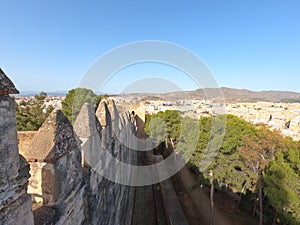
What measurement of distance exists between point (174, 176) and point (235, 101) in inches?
2742

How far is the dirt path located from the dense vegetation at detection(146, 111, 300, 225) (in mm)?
774

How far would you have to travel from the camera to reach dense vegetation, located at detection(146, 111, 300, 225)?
8875 millimetres

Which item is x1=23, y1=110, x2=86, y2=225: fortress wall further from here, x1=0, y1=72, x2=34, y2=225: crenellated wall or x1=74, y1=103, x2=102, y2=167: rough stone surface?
x1=74, y1=103, x2=102, y2=167: rough stone surface

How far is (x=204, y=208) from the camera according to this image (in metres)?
13.6

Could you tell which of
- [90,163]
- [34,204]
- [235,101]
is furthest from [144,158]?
[235,101]

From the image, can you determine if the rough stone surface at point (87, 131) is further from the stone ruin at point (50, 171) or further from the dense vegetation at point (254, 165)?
the dense vegetation at point (254, 165)

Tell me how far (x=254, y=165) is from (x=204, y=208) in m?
4.50

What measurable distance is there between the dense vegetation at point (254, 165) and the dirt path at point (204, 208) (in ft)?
2.54

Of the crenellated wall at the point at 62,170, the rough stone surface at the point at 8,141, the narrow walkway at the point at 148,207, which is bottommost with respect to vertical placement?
the narrow walkway at the point at 148,207

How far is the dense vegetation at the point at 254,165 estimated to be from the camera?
29.1 ft

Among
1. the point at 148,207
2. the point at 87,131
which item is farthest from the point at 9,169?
the point at 148,207

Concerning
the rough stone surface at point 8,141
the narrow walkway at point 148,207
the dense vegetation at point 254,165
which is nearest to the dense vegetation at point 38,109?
the narrow walkway at point 148,207

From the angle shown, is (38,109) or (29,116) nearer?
(29,116)

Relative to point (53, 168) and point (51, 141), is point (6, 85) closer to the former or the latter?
point (51, 141)
